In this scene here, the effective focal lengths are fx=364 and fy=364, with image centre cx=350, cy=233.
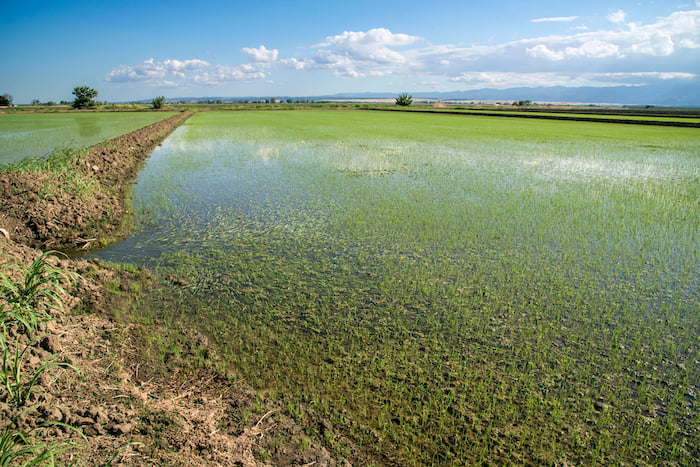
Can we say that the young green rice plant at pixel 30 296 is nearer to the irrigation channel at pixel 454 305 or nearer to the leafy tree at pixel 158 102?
the irrigation channel at pixel 454 305

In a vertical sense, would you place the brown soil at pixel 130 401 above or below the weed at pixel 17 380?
below

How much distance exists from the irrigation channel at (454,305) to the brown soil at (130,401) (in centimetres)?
24

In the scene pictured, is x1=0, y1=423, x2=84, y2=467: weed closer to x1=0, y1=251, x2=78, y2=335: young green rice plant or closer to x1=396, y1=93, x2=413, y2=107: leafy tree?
x1=0, y1=251, x2=78, y2=335: young green rice plant

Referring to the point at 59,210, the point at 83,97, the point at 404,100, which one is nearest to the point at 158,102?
the point at 83,97

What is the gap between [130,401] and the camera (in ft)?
8.26

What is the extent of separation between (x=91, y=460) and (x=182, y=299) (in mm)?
2417

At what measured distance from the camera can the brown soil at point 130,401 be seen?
6.92 feet

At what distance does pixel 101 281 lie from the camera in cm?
429

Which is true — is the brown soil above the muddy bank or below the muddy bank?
below

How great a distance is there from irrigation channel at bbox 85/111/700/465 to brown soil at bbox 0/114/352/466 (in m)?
0.24

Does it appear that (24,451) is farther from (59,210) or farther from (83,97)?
(83,97)

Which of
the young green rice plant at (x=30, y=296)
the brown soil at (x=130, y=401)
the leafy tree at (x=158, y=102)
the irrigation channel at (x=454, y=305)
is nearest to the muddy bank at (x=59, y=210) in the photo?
the irrigation channel at (x=454, y=305)

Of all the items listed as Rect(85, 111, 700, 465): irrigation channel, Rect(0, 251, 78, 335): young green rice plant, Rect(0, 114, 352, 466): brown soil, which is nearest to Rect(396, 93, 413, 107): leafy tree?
Rect(85, 111, 700, 465): irrigation channel

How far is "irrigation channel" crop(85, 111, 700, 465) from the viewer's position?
2.72 metres
